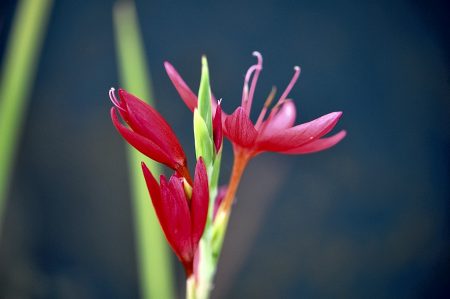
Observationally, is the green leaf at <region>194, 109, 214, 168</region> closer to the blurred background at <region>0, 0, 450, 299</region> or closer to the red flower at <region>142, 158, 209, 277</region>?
the red flower at <region>142, 158, 209, 277</region>

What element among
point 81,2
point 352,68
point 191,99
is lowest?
point 191,99

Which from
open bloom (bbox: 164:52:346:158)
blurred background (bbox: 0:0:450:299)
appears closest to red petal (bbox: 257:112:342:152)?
open bloom (bbox: 164:52:346:158)

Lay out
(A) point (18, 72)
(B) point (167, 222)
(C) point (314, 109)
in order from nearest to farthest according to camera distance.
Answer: (B) point (167, 222) → (A) point (18, 72) → (C) point (314, 109)

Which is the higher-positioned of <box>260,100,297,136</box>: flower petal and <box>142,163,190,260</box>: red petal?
<box>260,100,297,136</box>: flower petal

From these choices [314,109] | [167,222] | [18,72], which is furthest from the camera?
[314,109]

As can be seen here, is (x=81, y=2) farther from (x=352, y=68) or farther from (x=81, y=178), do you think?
(x=352, y=68)

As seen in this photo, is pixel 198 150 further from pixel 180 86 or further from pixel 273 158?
pixel 273 158

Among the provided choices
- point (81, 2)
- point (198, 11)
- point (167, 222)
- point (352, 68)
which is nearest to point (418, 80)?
point (352, 68)
